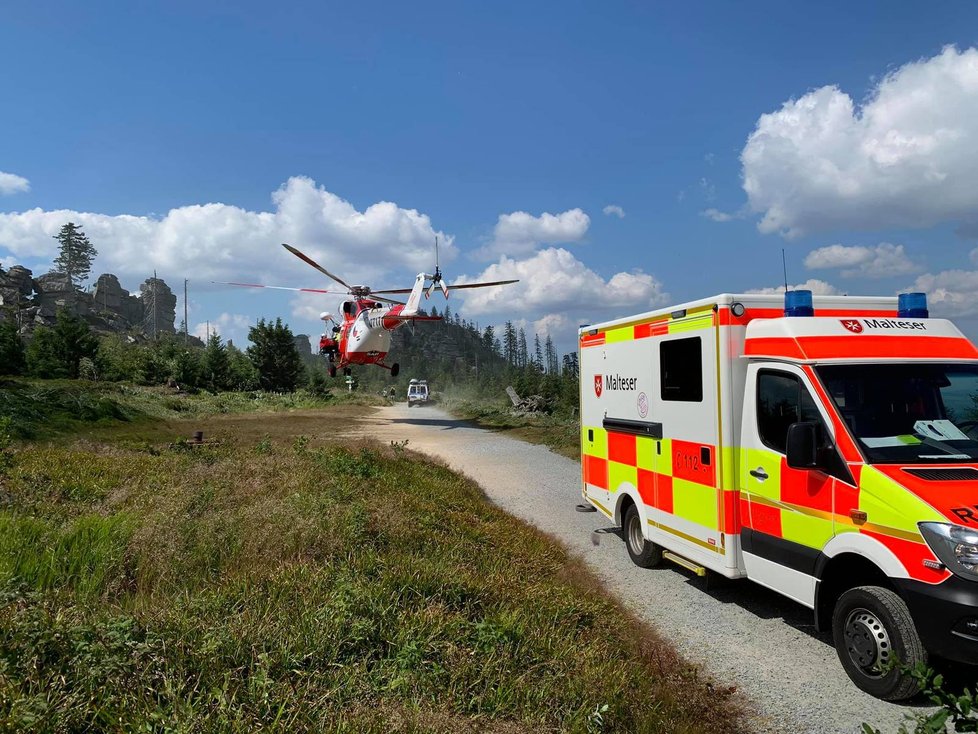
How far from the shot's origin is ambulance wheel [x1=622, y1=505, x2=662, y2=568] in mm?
7699

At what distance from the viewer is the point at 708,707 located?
4316 mm

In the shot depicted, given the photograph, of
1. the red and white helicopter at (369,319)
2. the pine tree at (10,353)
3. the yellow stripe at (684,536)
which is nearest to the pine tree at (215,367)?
the pine tree at (10,353)

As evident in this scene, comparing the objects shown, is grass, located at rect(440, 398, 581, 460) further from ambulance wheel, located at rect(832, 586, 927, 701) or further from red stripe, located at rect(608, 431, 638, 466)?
ambulance wheel, located at rect(832, 586, 927, 701)

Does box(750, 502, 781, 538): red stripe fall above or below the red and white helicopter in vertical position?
below

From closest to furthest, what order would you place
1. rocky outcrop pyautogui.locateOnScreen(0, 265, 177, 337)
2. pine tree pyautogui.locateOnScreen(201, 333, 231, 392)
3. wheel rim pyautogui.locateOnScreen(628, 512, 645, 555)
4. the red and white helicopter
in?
wheel rim pyautogui.locateOnScreen(628, 512, 645, 555) < the red and white helicopter < pine tree pyautogui.locateOnScreen(201, 333, 231, 392) < rocky outcrop pyautogui.locateOnScreen(0, 265, 177, 337)

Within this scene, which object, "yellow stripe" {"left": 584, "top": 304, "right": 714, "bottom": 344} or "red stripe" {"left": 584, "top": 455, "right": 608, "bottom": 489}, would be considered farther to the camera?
"red stripe" {"left": 584, "top": 455, "right": 608, "bottom": 489}

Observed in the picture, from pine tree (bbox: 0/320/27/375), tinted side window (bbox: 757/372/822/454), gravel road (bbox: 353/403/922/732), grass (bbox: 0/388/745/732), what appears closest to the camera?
grass (bbox: 0/388/745/732)

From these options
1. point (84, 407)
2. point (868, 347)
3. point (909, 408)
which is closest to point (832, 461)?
point (909, 408)

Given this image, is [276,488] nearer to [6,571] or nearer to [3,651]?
[6,571]

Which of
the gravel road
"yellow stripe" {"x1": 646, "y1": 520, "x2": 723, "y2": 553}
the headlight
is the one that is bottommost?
the gravel road

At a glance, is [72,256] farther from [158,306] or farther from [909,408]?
[909,408]

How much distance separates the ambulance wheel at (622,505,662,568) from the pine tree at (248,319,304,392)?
63915mm

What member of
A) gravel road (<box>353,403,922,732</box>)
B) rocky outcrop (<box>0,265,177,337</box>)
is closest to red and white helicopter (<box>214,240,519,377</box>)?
gravel road (<box>353,403,922,732</box>)

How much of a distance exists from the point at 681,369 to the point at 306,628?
454cm
